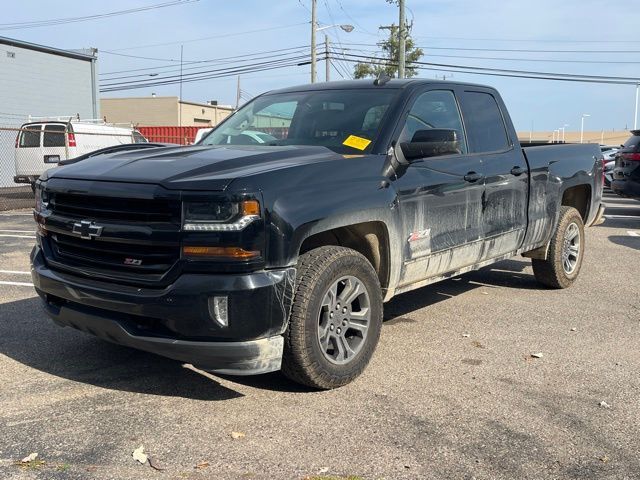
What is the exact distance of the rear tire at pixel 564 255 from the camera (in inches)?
264

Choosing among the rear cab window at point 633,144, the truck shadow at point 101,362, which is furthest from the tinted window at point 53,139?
the rear cab window at point 633,144

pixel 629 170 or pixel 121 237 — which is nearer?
pixel 121 237

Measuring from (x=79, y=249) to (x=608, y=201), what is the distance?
17747 millimetres

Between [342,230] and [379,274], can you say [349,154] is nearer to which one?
[342,230]

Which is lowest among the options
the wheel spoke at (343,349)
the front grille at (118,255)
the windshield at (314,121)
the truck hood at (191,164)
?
the wheel spoke at (343,349)

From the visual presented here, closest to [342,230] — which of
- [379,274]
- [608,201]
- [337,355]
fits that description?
[379,274]

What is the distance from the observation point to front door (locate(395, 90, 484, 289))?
452cm

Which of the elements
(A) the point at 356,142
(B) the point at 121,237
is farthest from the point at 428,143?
(B) the point at 121,237

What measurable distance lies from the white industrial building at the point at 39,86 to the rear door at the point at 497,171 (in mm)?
22077

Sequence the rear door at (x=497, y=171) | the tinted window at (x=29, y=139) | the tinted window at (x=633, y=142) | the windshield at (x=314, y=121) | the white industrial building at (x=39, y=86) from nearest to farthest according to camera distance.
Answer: the windshield at (x=314, y=121) < the rear door at (x=497, y=171) < the tinted window at (x=633, y=142) < the tinted window at (x=29, y=139) < the white industrial building at (x=39, y=86)

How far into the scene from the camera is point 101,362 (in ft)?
14.6

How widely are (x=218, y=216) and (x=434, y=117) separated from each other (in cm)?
236

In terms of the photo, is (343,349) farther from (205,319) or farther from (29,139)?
(29,139)

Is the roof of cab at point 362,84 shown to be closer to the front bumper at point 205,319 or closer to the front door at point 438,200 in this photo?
the front door at point 438,200
